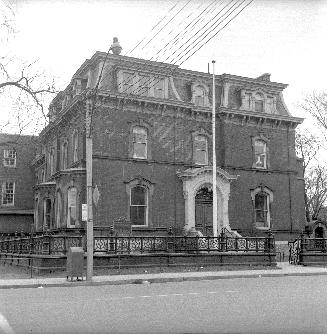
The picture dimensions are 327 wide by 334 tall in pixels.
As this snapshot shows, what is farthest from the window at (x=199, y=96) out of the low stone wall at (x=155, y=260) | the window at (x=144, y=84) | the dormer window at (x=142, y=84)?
the low stone wall at (x=155, y=260)

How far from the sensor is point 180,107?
3167 cm

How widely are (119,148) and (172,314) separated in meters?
21.2

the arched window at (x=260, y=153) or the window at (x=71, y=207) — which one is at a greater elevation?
the arched window at (x=260, y=153)

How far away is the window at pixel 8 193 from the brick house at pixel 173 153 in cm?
1375

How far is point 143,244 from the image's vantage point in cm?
2256

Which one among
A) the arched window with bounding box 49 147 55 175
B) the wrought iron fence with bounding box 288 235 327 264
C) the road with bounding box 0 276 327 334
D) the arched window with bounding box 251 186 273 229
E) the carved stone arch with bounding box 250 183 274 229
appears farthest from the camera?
the arched window with bounding box 49 147 55 175

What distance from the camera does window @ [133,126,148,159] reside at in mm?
30734

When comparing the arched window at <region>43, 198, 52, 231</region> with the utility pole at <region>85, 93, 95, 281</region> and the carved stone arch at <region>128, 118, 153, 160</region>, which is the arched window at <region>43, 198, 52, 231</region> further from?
the utility pole at <region>85, 93, 95, 281</region>

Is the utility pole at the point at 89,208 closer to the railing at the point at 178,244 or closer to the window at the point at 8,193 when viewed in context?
the railing at the point at 178,244

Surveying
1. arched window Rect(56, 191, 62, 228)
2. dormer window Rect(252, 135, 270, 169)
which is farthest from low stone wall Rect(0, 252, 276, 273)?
dormer window Rect(252, 135, 270, 169)

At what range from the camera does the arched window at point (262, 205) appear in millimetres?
33469

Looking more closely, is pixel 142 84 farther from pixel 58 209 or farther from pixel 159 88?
pixel 58 209

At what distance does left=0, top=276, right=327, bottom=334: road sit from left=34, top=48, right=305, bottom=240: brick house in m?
16.4

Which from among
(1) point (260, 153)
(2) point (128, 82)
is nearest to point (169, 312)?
(2) point (128, 82)
